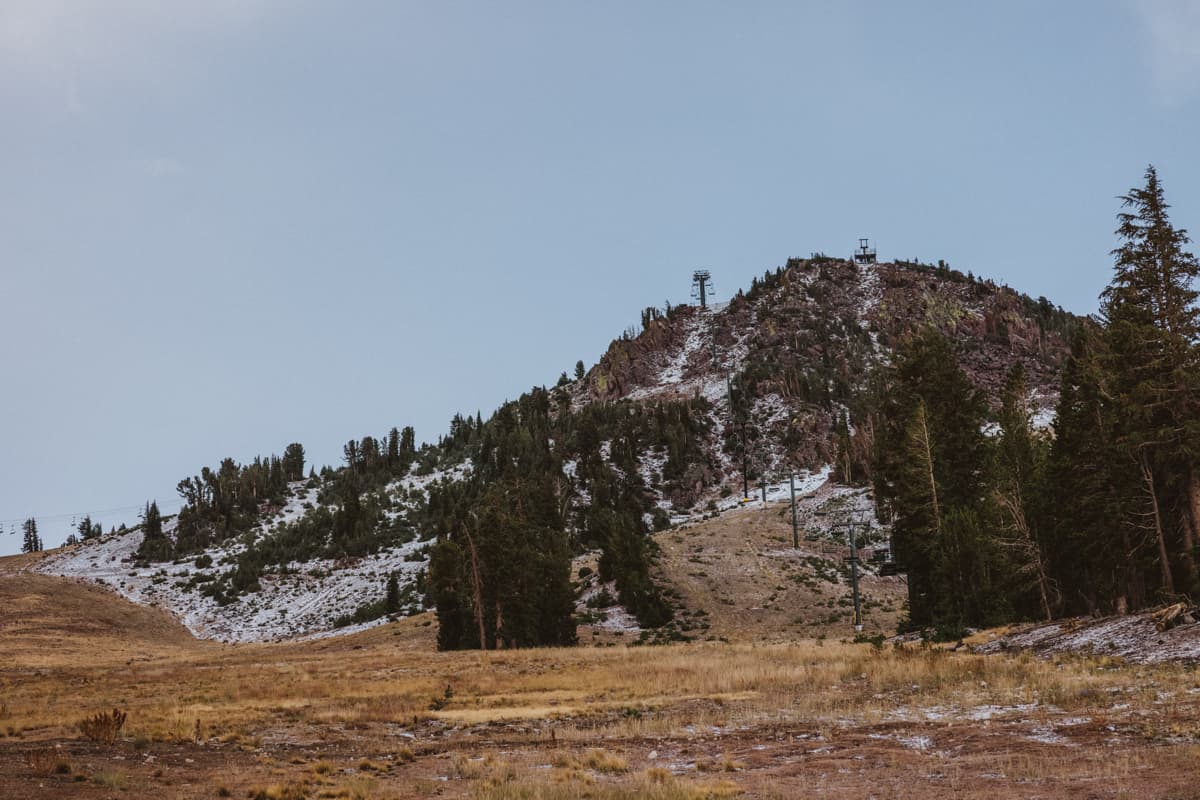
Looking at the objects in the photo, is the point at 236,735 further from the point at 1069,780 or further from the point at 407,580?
the point at 407,580

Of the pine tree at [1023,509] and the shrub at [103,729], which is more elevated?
the pine tree at [1023,509]

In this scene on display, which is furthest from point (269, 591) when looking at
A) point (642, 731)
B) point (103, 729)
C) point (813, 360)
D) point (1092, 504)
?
point (813, 360)

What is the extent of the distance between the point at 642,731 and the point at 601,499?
91647 mm

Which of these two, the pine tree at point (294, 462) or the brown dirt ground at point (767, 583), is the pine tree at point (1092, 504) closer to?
the brown dirt ground at point (767, 583)

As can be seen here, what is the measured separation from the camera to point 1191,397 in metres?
32.3

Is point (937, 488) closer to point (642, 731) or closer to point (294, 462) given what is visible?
point (642, 731)

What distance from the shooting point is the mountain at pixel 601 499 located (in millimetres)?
65875

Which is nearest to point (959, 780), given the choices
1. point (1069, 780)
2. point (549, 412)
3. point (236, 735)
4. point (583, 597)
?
point (1069, 780)

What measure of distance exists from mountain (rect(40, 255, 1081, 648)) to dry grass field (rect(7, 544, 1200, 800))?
76.8 ft

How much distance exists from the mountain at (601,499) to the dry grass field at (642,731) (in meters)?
23.4

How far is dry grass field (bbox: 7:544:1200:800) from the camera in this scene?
14320 mm

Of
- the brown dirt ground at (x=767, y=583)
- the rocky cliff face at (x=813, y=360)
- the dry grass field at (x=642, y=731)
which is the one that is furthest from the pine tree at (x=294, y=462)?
the dry grass field at (x=642, y=731)

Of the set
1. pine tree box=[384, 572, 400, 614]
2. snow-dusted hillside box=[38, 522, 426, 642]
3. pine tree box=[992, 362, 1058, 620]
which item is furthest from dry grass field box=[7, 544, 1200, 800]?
snow-dusted hillside box=[38, 522, 426, 642]

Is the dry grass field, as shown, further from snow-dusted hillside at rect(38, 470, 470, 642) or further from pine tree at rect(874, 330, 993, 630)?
snow-dusted hillside at rect(38, 470, 470, 642)
